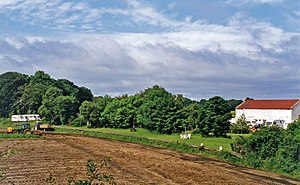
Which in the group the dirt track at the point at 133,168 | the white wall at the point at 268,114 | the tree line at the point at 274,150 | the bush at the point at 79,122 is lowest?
the dirt track at the point at 133,168

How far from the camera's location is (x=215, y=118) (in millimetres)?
46062

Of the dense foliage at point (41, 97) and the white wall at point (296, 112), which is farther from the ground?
the dense foliage at point (41, 97)

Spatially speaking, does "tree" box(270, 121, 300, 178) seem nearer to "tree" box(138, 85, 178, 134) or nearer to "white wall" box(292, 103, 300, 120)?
"tree" box(138, 85, 178, 134)

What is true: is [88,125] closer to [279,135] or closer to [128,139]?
[128,139]

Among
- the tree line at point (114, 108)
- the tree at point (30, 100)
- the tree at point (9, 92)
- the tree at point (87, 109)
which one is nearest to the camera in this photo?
the tree line at point (114, 108)

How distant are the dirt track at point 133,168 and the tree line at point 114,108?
1748cm

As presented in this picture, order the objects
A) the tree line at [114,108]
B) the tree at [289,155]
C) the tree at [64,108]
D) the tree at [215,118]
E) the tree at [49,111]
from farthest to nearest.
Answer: the tree at [49,111]
the tree at [64,108]
the tree line at [114,108]
the tree at [215,118]
the tree at [289,155]

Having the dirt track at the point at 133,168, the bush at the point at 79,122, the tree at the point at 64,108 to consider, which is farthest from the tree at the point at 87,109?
the dirt track at the point at 133,168

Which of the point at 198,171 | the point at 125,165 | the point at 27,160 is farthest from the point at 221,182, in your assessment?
the point at 27,160

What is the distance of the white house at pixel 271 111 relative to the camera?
208 feet

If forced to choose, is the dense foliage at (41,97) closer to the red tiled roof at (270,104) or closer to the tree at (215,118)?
the red tiled roof at (270,104)

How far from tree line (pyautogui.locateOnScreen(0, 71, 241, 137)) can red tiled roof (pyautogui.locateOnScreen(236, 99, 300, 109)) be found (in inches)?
162

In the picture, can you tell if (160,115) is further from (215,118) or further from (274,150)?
(274,150)

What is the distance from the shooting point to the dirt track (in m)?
19.7
